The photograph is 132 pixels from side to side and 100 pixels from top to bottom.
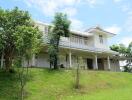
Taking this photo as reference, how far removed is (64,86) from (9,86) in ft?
19.7

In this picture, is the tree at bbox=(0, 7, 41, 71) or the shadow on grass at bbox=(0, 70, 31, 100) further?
the tree at bbox=(0, 7, 41, 71)

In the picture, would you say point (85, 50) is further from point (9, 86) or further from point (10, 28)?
point (9, 86)

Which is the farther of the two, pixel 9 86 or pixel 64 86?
pixel 64 86

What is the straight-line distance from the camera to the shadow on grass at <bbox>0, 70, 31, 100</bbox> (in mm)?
22091

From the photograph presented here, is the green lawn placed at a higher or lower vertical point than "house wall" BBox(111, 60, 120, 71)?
lower

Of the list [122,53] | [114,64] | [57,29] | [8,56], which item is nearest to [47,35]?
[57,29]

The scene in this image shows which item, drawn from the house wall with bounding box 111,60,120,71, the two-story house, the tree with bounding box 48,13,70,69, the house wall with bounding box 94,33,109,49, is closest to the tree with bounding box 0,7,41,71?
the tree with bounding box 48,13,70,69

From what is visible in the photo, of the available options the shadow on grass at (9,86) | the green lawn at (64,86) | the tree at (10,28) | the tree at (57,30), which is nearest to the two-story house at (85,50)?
the tree at (57,30)

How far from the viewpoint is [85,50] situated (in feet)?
133

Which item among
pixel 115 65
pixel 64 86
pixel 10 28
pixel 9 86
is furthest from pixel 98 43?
pixel 9 86

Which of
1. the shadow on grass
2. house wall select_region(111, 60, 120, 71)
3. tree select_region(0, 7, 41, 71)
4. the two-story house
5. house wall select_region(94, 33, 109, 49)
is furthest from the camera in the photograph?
house wall select_region(111, 60, 120, 71)

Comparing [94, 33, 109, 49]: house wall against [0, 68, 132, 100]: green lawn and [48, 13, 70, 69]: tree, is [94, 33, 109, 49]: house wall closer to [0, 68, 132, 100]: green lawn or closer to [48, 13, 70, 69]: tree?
[0, 68, 132, 100]: green lawn

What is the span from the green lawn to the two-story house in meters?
6.15

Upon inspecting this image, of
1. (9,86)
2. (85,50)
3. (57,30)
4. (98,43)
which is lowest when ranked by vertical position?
(9,86)
